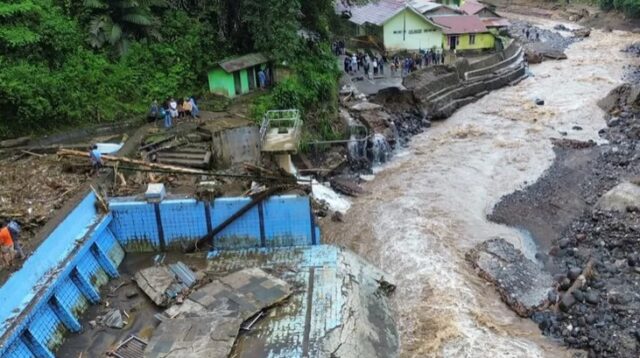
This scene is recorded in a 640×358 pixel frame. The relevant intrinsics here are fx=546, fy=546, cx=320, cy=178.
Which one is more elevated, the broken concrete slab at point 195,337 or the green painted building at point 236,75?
the green painted building at point 236,75

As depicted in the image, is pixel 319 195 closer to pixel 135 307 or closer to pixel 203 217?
pixel 203 217

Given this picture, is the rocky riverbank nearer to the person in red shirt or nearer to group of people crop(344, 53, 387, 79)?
group of people crop(344, 53, 387, 79)

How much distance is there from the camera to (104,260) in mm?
15273

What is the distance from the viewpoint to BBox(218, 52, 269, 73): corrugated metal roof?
88.7 ft

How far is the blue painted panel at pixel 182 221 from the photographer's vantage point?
16.2 meters

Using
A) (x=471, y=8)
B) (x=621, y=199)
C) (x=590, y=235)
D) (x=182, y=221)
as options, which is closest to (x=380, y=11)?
(x=471, y=8)

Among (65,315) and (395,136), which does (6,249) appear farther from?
(395,136)

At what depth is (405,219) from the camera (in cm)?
2303

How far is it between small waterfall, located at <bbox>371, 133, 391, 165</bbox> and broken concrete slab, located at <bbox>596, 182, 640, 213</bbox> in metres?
11.1

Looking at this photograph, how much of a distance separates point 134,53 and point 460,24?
101ft

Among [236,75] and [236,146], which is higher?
[236,75]

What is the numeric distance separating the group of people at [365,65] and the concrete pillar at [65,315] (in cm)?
3078

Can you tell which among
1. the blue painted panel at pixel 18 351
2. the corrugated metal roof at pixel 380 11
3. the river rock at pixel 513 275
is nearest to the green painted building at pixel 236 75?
the river rock at pixel 513 275

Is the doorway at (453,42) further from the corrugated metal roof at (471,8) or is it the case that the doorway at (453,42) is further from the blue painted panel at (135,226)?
the blue painted panel at (135,226)
